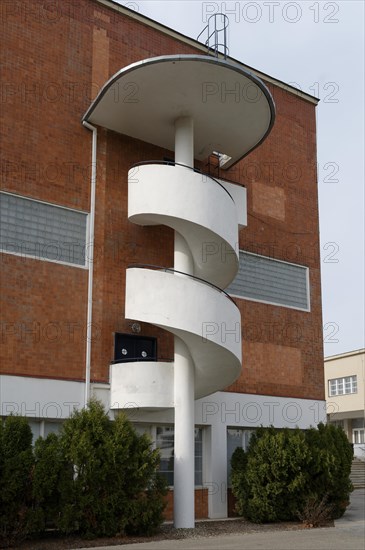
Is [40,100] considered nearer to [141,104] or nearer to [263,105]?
[141,104]

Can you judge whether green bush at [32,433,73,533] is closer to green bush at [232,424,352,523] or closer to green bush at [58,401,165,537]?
green bush at [58,401,165,537]

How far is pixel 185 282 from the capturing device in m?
13.8

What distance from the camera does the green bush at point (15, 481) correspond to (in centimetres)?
1099

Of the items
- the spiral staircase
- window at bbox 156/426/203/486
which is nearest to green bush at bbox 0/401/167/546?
the spiral staircase

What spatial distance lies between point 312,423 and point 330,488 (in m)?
3.53

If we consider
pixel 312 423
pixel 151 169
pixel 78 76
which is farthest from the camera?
pixel 312 423

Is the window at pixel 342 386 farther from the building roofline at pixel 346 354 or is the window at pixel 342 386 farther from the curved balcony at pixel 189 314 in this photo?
the curved balcony at pixel 189 314

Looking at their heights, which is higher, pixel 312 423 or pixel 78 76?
pixel 78 76

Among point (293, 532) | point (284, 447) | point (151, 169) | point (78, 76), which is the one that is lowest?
point (293, 532)

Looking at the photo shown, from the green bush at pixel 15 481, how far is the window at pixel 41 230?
3715 mm

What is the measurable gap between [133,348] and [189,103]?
5273 mm

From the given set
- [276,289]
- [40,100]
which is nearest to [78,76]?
[40,100]

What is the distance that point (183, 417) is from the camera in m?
13.9

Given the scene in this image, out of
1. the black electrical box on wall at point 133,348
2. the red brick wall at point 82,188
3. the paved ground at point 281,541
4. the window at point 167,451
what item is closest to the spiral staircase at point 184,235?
the black electrical box on wall at point 133,348
